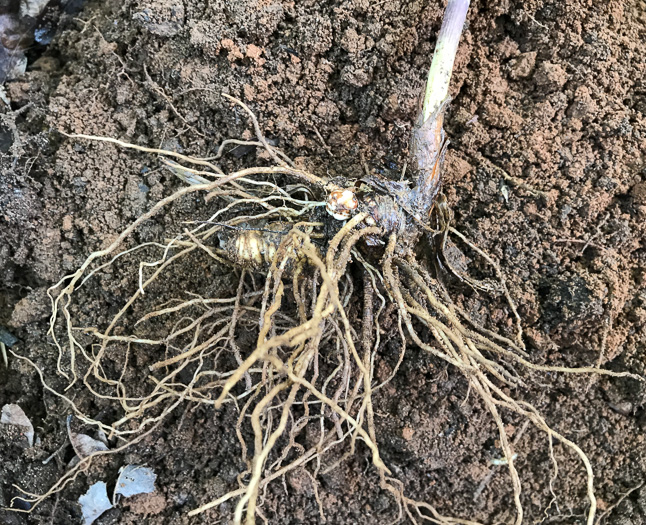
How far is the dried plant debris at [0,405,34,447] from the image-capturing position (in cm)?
117

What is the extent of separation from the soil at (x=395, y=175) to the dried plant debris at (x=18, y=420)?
2 centimetres

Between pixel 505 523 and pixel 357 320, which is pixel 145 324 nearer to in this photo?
pixel 357 320

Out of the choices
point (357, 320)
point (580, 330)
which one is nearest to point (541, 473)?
point (580, 330)

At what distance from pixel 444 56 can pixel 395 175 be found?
0.26 m

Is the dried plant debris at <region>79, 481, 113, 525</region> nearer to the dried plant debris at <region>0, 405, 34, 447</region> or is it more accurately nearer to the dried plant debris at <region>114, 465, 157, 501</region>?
the dried plant debris at <region>114, 465, 157, 501</region>

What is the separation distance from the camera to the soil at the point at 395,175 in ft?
3.63

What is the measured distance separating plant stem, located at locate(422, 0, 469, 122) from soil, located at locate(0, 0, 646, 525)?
0.09 m

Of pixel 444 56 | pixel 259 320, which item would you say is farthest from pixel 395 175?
pixel 259 320

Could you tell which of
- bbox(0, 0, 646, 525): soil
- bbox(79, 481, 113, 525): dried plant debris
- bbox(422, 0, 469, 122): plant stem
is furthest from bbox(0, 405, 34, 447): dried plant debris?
bbox(422, 0, 469, 122): plant stem

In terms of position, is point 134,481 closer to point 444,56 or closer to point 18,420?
point 18,420

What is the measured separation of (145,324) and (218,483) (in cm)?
43

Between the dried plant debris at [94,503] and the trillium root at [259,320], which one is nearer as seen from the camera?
the trillium root at [259,320]

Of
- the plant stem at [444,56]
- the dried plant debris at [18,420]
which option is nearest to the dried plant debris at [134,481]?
the dried plant debris at [18,420]

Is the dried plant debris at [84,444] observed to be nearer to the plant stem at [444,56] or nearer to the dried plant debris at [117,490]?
the dried plant debris at [117,490]
